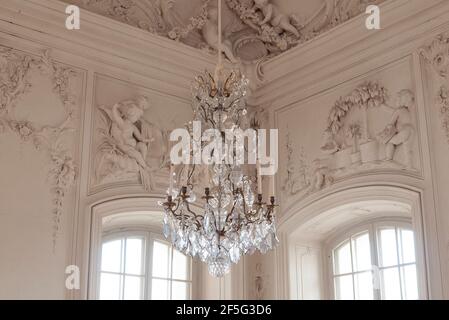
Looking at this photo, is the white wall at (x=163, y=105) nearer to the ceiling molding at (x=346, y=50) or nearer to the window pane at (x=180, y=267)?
the ceiling molding at (x=346, y=50)

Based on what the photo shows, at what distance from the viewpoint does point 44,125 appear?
7.05m

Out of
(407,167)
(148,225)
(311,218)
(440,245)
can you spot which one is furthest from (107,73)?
(440,245)

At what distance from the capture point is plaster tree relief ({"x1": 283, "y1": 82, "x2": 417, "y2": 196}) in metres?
6.95

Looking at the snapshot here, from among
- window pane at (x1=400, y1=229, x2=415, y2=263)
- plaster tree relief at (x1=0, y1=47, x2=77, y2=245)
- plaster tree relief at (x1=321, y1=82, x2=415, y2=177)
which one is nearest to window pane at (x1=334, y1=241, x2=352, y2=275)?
window pane at (x1=400, y1=229, x2=415, y2=263)

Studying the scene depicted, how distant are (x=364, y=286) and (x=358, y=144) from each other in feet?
4.69

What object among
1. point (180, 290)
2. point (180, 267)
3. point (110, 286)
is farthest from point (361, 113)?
point (110, 286)

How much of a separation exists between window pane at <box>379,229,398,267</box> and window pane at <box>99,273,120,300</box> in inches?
101

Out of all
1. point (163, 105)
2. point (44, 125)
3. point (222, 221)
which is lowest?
point (222, 221)

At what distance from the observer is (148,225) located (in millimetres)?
8008

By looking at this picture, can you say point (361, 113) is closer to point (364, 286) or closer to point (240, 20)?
point (364, 286)

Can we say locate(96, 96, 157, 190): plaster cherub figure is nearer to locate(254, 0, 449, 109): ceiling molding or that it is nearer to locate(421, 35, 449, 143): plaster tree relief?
locate(254, 0, 449, 109): ceiling molding

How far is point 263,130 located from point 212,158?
2865 mm

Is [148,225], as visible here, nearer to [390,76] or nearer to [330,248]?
[330,248]

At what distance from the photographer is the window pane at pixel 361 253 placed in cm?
768
